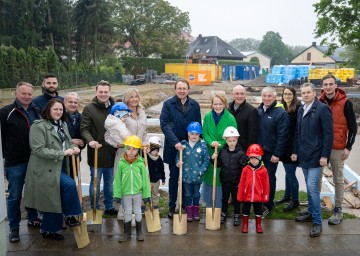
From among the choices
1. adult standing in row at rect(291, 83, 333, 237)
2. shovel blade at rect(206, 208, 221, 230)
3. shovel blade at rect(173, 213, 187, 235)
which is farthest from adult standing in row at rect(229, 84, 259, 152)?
shovel blade at rect(173, 213, 187, 235)

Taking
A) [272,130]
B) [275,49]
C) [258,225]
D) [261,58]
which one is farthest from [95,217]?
[275,49]

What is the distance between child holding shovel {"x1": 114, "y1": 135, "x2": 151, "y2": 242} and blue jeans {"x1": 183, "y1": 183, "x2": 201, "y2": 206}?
720 mm

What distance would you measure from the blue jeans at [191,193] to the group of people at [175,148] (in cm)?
2

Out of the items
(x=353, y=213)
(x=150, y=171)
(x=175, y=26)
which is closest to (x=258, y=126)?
(x=150, y=171)

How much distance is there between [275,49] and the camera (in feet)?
331

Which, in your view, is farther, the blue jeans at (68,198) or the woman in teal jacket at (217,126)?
the woman in teal jacket at (217,126)

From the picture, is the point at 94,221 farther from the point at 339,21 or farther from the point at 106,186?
the point at 339,21

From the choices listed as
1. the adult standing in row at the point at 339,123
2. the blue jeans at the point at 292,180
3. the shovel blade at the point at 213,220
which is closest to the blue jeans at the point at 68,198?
the shovel blade at the point at 213,220

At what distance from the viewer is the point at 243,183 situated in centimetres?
513

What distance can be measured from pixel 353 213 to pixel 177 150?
2854 millimetres

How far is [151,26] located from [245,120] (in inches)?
2101

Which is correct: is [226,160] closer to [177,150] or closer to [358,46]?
[177,150]

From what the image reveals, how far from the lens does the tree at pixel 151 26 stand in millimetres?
56062

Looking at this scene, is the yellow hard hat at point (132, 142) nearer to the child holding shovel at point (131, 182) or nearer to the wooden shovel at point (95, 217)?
the child holding shovel at point (131, 182)
